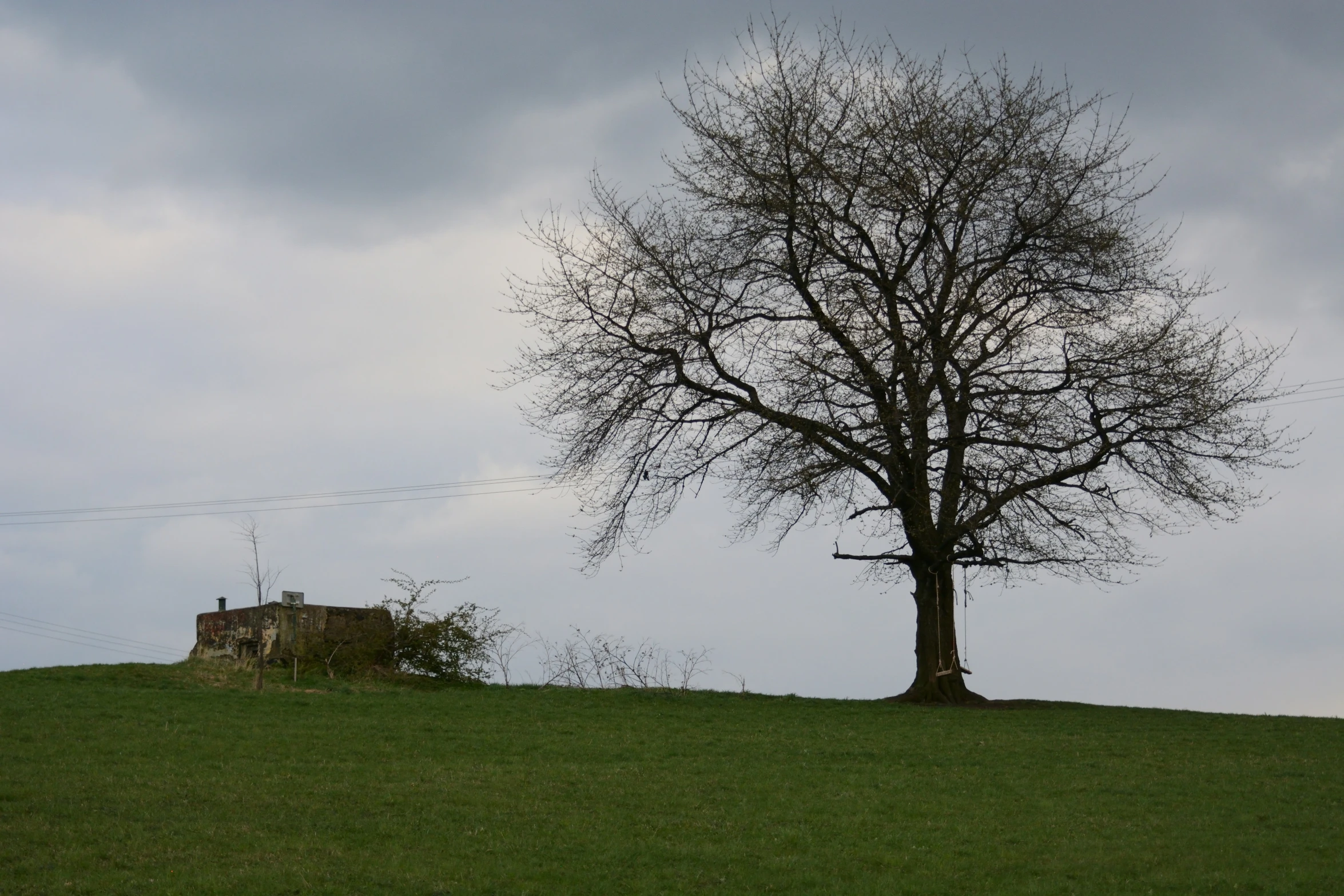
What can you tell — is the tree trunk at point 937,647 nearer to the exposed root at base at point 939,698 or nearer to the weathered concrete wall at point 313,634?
the exposed root at base at point 939,698

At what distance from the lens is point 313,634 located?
95.0 ft

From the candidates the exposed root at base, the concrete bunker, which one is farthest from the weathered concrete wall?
the exposed root at base

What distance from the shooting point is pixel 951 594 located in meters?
25.9

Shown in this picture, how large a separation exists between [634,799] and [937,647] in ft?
41.6

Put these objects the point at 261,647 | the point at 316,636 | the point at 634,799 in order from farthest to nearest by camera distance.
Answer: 1. the point at 316,636
2. the point at 261,647
3. the point at 634,799

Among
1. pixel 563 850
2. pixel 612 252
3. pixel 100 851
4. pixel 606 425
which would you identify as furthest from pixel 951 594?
pixel 100 851

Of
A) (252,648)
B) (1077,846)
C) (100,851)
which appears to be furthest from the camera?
(252,648)

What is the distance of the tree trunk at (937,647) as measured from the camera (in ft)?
83.6

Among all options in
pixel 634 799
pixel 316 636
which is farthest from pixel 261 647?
pixel 634 799

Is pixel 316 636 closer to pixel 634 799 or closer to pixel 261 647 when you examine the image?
pixel 261 647

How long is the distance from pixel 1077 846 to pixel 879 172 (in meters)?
14.4

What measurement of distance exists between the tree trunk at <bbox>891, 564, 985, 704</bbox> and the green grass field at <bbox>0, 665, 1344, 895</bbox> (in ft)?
9.39

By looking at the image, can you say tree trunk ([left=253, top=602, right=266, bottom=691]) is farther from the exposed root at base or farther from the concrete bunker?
the exposed root at base

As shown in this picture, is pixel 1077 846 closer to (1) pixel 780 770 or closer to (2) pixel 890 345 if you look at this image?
(1) pixel 780 770
